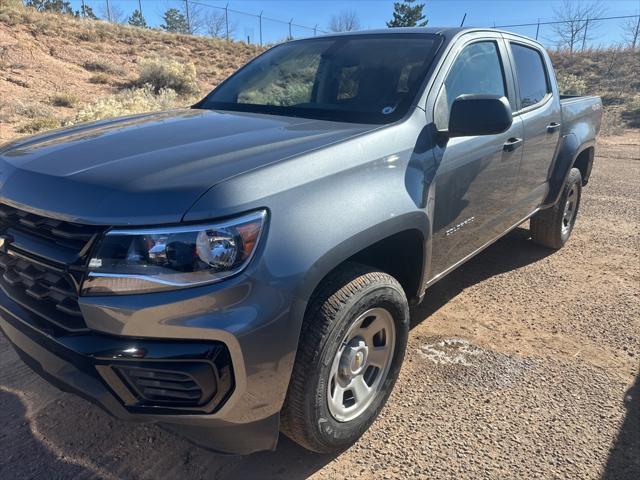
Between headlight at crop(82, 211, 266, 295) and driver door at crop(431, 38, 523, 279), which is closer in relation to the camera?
headlight at crop(82, 211, 266, 295)

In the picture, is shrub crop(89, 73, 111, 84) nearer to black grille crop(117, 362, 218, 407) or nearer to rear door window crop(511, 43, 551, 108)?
rear door window crop(511, 43, 551, 108)

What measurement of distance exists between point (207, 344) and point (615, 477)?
1924 millimetres

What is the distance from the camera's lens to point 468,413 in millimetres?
2617

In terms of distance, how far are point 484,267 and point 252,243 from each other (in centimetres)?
339

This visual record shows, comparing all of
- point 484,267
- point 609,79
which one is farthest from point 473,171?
point 609,79

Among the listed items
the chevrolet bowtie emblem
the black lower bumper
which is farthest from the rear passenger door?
the chevrolet bowtie emblem

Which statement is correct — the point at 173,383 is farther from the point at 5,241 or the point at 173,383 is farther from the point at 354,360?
the point at 5,241

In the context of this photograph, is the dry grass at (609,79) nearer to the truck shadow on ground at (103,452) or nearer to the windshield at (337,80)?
the windshield at (337,80)

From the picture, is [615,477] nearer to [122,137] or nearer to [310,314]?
[310,314]

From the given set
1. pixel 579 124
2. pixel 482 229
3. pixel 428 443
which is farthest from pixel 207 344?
pixel 579 124

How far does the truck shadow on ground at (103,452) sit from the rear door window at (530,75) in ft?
8.51

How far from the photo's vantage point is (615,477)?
2.23m

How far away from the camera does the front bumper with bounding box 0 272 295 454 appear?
1630 mm

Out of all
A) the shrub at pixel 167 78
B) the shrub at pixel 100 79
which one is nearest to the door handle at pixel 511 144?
the shrub at pixel 167 78
